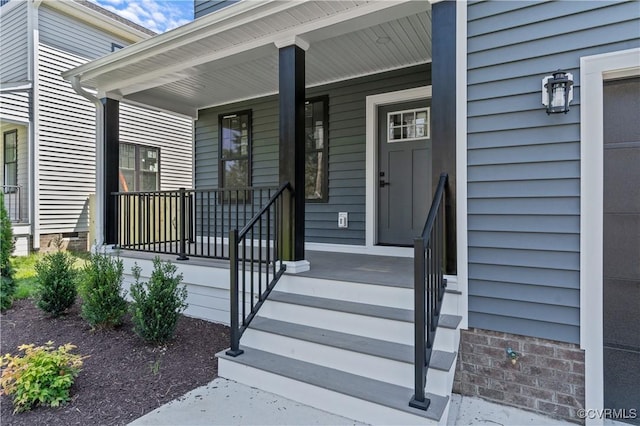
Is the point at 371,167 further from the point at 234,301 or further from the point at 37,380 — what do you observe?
the point at 37,380

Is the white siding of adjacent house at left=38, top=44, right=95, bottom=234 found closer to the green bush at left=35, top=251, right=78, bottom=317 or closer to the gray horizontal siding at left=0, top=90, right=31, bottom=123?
the gray horizontal siding at left=0, top=90, right=31, bottom=123

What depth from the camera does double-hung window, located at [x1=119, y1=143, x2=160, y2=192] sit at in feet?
29.8

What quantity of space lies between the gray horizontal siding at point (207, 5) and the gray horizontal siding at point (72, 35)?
488cm

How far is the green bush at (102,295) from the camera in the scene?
11.5 feet

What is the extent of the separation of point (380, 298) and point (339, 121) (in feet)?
9.57

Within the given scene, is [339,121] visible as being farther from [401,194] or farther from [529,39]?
[529,39]

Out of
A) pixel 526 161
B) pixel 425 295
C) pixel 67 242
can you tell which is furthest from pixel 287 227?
pixel 67 242

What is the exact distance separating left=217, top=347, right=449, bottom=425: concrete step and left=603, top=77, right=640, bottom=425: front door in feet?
4.13

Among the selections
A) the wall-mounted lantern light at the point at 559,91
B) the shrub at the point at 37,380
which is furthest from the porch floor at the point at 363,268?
the shrub at the point at 37,380

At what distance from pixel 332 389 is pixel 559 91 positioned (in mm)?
2411

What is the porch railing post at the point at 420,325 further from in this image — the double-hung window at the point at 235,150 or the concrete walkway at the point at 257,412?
the double-hung window at the point at 235,150

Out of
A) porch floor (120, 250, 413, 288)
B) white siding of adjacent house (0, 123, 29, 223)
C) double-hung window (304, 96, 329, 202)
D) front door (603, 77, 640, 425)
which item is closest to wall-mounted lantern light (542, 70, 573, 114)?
front door (603, 77, 640, 425)

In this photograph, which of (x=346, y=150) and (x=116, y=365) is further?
(x=346, y=150)

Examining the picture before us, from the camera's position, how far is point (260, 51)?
12.7ft
